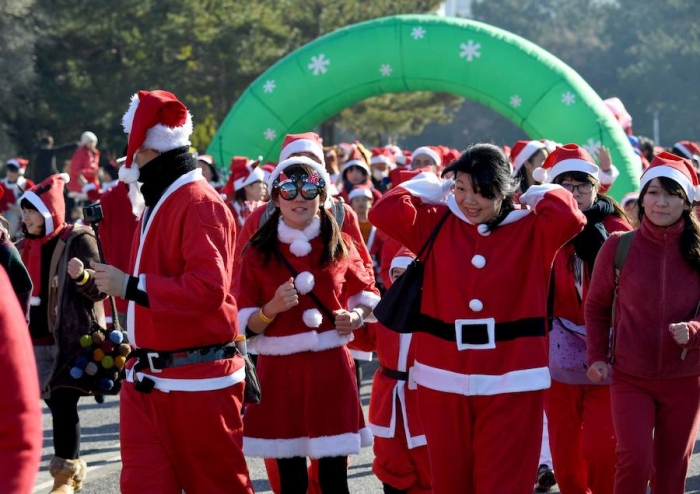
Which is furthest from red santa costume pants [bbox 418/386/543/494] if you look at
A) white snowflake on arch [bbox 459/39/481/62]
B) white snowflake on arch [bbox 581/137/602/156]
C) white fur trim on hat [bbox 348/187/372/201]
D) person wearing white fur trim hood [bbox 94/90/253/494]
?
white snowflake on arch [bbox 459/39/481/62]

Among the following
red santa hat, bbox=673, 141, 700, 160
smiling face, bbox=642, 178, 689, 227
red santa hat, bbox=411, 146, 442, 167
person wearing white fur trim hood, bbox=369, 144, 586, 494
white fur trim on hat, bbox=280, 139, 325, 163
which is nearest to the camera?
person wearing white fur trim hood, bbox=369, 144, 586, 494

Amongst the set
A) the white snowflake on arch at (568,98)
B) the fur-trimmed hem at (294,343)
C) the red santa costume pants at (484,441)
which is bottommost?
the red santa costume pants at (484,441)

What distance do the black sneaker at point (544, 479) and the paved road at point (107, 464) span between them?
89 mm

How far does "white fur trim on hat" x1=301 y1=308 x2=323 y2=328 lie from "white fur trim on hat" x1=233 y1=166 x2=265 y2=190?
5.27 metres

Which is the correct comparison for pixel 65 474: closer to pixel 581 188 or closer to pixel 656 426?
pixel 581 188

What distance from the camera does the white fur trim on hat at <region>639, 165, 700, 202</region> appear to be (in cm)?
557

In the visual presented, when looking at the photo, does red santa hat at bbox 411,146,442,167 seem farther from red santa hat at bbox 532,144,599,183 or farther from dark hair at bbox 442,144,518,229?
dark hair at bbox 442,144,518,229

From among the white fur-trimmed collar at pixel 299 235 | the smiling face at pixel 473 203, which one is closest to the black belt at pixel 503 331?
the smiling face at pixel 473 203

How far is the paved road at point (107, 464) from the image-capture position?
749 cm

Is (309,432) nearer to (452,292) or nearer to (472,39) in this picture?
(452,292)

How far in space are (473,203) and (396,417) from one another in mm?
1775

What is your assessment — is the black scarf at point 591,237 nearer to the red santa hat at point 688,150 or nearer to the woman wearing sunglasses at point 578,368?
the woman wearing sunglasses at point 578,368

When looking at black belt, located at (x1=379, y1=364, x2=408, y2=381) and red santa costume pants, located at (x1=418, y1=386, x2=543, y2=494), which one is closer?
red santa costume pants, located at (x1=418, y1=386, x2=543, y2=494)

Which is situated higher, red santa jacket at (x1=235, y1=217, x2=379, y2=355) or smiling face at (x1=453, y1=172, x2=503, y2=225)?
smiling face at (x1=453, y1=172, x2=503, y2=225)
